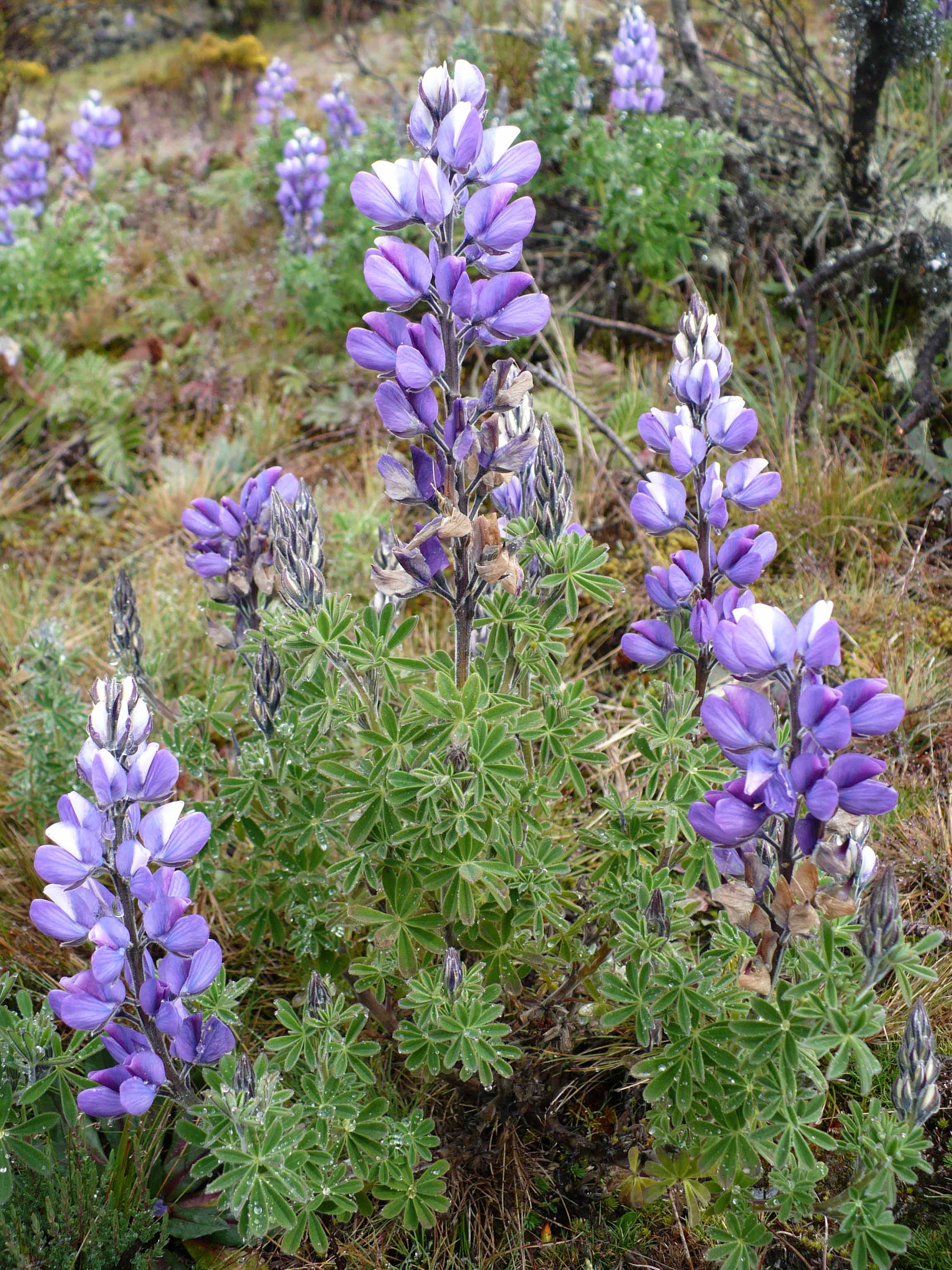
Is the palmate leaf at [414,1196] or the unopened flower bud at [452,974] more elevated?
the unopened flower bud at [452,974]

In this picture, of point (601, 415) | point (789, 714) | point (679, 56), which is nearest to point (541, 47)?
point (679, 56)

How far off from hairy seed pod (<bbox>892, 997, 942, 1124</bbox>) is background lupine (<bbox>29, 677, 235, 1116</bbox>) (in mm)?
1184

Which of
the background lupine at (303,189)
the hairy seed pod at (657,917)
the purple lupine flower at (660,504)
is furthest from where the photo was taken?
the background lupine at (303,189)

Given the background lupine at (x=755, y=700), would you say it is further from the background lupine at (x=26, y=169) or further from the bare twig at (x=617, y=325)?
the background lupine at (x=26, y=169)

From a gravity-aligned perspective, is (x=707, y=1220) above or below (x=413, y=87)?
below

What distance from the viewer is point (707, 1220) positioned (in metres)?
2.08

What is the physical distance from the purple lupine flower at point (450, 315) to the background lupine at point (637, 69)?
133 inches

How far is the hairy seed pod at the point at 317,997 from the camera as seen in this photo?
6.27ft

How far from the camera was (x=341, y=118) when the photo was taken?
606 centimetres

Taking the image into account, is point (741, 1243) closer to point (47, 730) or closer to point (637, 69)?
point (47, 730)

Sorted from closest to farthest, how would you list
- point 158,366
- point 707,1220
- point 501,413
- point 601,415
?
1. point 501,413
2. point 707,1220
3. point 601,415
4. point 158,366

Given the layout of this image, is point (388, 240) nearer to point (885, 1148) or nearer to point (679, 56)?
point (885, 1148)

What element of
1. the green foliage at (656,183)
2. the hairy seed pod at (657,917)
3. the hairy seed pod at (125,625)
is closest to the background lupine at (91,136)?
the green foliage at (656,183)

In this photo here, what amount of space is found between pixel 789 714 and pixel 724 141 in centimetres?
413
